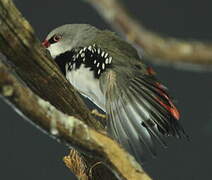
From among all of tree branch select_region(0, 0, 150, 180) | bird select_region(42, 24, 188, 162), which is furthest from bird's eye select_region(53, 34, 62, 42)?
tree branch select_region(0, 0, 150, 180)

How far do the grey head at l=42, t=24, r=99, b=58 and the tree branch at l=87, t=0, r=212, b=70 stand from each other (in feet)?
2.39

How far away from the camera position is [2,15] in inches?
26.0

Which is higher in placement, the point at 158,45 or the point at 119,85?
the point at 158,45

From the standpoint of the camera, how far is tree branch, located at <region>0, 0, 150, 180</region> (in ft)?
2.06

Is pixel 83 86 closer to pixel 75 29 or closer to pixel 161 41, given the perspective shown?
pixel 75 29

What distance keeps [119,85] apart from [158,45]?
0.62m

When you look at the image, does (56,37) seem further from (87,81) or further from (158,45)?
(158,45)

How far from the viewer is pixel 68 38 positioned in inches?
47.9

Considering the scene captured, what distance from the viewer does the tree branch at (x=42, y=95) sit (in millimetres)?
629

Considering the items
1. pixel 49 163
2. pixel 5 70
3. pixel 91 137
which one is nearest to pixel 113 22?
pixel 5 70

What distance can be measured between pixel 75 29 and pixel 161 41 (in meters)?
0.79

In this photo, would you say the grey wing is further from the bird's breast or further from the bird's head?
the bird's head

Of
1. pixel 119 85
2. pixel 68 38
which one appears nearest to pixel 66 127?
pixel 119 85

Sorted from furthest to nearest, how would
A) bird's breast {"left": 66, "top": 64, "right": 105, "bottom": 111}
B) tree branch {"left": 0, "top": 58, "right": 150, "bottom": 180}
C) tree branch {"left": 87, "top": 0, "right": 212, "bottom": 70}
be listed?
bird's breast {"left": 66, "top": 64, "right": 105, "bottom": 111} → tree branch {"left": 0, "top": 58, "right": 150, "bottom": 180} → tree branch {"left": 87, "top": 0, "right": 212, "bottom": 70}
